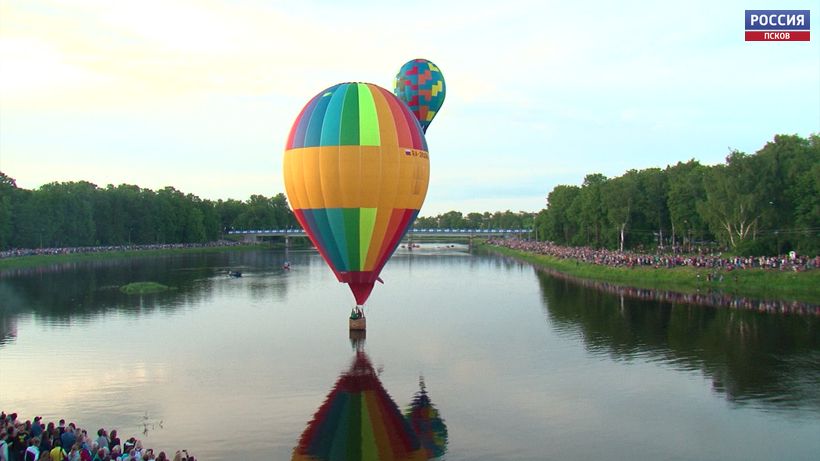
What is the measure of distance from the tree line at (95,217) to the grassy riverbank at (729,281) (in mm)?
84247

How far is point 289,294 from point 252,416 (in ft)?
130

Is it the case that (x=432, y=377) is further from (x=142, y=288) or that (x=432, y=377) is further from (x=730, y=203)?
(x=730, y=203)

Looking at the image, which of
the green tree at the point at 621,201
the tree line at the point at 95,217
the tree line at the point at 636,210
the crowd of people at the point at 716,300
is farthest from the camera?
the tree line at the point at 95,217

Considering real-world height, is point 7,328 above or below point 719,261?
below

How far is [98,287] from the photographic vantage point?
2721 inches

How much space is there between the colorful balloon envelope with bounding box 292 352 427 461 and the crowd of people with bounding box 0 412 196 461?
559 cm

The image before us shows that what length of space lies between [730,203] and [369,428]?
Result: 5631 centimetres

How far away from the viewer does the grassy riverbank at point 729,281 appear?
5304 centimetres

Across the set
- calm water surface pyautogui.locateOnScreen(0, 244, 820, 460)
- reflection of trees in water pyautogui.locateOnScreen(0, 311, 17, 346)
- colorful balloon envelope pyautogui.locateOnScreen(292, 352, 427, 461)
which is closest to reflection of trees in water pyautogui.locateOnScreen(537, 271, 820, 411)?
calm water surface pyautogui.locateOnScreen(0, 244, 820, 460)

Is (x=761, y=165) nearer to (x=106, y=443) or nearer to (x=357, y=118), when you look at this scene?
(x=357, y=118)

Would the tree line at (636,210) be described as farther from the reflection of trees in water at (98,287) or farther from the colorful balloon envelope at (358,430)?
the colorful balloon envelope at (358,430)

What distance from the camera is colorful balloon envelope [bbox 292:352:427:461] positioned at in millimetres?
21578

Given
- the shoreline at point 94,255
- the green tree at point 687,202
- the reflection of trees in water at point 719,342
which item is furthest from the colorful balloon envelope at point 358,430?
the shoreline at point 94,255

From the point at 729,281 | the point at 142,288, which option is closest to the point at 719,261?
the point at 729,281
